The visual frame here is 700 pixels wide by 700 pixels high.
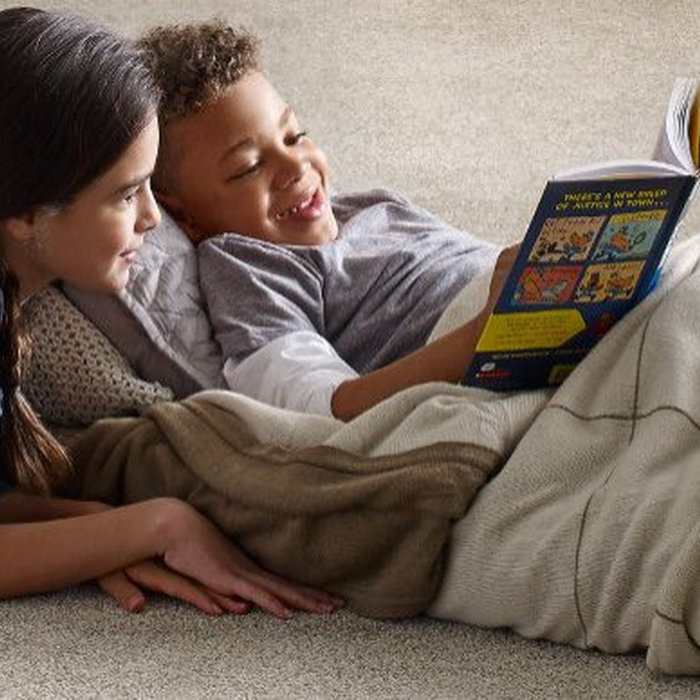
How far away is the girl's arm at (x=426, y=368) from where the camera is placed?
6.18 feet

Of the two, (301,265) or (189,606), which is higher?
(301,265)

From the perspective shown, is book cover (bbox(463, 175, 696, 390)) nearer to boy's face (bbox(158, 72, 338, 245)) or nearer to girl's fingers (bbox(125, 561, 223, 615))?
girl's fingers (bbox(125, 561, 223, 615))

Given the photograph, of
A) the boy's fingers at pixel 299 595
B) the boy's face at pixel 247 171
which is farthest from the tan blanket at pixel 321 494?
the boy's face at pixel 247 171

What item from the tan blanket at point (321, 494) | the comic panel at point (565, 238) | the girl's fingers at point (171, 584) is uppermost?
the comic panel at point (565, 238)

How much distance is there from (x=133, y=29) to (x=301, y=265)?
117cm

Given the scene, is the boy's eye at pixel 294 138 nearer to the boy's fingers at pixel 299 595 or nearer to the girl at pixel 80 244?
the girl at pixel 80 244

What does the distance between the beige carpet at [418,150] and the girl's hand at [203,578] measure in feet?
0.06

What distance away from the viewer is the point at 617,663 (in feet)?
5.49

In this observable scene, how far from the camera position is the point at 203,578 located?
1.81m

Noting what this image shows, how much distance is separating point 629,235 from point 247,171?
0.53 m

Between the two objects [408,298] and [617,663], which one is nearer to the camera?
[617,663]

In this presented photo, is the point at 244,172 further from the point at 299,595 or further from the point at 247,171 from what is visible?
the point at 299,595

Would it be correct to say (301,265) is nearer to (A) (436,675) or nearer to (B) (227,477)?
(B) (227,477)

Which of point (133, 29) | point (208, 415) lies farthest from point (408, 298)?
point (133, 29)
